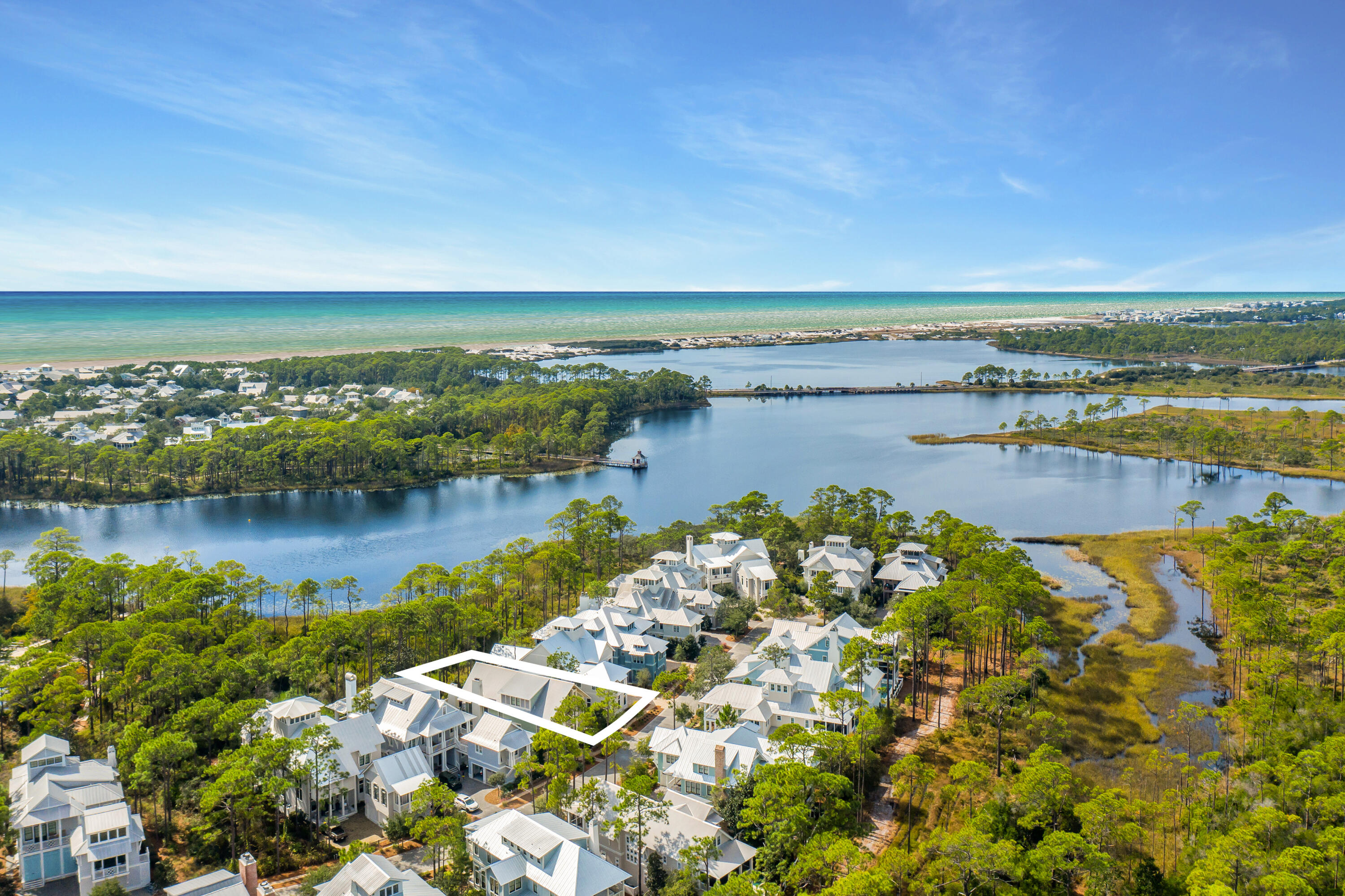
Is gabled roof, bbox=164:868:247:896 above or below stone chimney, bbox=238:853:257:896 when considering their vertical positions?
above

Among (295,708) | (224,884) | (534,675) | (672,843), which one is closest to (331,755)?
(295,708)

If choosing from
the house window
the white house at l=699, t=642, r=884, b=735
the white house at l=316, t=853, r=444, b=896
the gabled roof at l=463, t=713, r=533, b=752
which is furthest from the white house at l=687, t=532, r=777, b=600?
the house window

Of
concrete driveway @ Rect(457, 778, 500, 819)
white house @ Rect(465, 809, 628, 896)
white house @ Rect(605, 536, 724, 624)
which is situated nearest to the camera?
white house @ Rect(465, 809, 628, 896)

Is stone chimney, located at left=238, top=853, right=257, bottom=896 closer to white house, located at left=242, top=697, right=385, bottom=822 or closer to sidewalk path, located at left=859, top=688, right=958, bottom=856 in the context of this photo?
white house, located at left=242, top=697, right=385, bottom=822

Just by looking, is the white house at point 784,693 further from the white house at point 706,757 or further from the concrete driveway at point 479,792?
the concrete driveway at point 479,792

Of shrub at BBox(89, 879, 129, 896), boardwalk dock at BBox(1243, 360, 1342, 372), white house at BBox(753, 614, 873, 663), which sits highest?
boardwalk dock at BBox(1243, 360, 1342, 372)

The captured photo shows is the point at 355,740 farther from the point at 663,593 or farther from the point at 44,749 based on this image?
the point at 663,593

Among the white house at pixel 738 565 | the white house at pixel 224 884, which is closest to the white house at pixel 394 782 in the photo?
the white house at pixel 224 884
